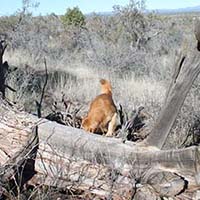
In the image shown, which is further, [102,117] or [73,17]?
[73,17]

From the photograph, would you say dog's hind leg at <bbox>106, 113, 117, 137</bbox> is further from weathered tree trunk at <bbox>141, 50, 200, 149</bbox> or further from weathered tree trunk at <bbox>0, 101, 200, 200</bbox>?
weathered tree trunk at <bbox>141, 50, 200, 149</bbox>

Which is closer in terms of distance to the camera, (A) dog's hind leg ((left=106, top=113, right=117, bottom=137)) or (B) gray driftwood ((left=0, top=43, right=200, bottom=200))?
(B) gray driftwood ((left=0, top=43, right=200, bottom=200))

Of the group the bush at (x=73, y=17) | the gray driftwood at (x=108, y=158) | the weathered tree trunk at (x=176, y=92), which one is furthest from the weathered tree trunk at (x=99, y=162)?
the bush at (x=73, y=17)

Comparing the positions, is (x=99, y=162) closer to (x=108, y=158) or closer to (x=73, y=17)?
(x=108, y=158)

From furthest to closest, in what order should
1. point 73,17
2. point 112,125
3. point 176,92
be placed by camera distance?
1. point 73,17
2. point 112,125
3. point 176,92

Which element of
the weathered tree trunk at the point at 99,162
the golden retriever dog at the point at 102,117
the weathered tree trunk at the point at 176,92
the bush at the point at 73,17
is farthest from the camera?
the bush at the point at 73,17

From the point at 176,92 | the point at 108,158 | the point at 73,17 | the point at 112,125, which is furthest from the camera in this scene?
the point at 73,17

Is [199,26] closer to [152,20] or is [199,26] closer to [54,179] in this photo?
[54,179]

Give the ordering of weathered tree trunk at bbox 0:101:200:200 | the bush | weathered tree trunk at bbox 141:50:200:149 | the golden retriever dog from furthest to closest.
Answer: the bush < the golden retriever dog < weathered tree trunk at bbox 0:101:200:200 < weathered tree trunk at bbox 141:50:200:149

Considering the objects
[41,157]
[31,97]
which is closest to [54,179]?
[41,157]

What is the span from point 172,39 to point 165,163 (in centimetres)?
1620

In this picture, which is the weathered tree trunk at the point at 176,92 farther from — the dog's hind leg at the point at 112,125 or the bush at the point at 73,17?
the bush at the point at 73,17

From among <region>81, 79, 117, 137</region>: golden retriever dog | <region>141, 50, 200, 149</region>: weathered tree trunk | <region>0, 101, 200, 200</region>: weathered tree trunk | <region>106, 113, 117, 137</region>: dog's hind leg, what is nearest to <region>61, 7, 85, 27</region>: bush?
<region>81, 79, 117, 137</region>: golden retriever dog

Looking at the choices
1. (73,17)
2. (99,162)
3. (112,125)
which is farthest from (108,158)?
(73,17)
